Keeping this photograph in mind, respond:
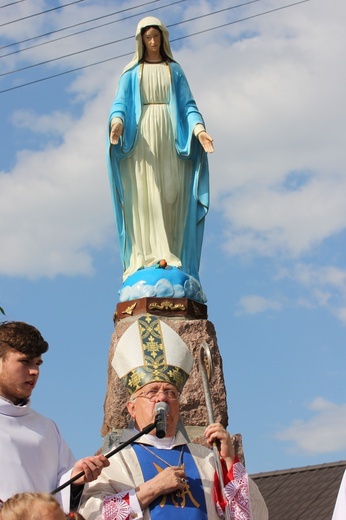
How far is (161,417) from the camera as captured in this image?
6.01 metres

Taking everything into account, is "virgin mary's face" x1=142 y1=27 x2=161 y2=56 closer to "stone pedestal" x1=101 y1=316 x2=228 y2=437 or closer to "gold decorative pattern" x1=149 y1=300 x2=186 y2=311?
"gold decorative pattern" x1=149 y1=300 x2=186 y2=311

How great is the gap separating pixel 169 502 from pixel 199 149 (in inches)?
247

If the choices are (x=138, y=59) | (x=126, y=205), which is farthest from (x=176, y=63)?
(x=126, y=205)

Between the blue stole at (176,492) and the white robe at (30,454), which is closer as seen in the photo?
the white robe at (30,454)

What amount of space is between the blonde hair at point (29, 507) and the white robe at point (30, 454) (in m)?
1.29

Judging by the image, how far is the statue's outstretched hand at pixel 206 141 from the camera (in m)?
11.2

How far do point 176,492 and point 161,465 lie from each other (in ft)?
0.78

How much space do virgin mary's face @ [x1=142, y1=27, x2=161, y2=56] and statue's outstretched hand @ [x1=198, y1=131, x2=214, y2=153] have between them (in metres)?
1.06

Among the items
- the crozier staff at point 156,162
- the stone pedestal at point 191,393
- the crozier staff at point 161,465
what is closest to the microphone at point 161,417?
the crozier staff at point 161,465

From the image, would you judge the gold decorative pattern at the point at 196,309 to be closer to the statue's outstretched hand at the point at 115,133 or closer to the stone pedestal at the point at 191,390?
the stone pedestal at the point at 191,390

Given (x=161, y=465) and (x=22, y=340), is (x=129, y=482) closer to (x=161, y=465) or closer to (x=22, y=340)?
(x=161, y=465)

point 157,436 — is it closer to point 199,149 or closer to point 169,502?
point 169,502

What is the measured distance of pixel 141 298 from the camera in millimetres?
11344

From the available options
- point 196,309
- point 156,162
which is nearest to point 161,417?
point 196,309
